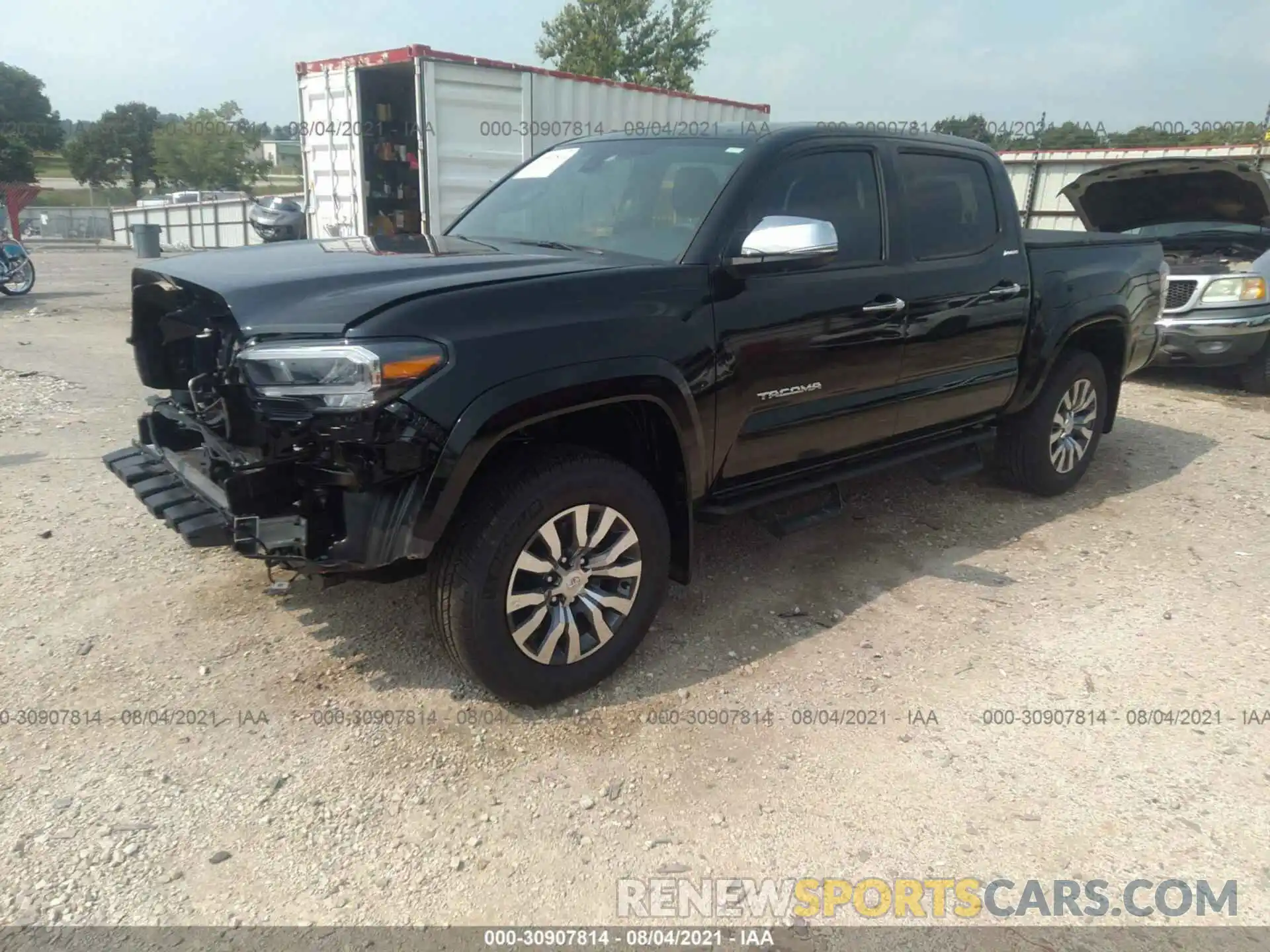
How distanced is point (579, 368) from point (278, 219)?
700 cm

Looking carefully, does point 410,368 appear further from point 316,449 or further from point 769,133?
point 769,133

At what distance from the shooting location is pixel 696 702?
3158 mm

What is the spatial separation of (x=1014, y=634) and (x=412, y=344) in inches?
106

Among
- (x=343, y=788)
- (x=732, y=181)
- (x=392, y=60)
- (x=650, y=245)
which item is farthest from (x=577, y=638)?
(x=392, y=60)

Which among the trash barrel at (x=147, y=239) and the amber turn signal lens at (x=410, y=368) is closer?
the amber turn signal lens at (x=410, y=368)

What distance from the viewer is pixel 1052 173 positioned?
15.8m

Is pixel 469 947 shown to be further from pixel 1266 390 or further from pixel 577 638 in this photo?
pixel 1266 390

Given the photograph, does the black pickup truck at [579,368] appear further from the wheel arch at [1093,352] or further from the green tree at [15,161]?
the green tree at [15,161]

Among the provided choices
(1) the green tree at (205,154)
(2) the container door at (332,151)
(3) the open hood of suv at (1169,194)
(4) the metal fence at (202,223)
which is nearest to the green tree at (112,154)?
(1) the green tree at (205,154)

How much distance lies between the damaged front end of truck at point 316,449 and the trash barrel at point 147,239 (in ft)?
64.7

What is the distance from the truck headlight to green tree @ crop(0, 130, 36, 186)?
4955 centimetres

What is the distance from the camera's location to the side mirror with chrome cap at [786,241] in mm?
3090

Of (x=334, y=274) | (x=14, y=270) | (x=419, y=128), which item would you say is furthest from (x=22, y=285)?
(x=334, y=274)

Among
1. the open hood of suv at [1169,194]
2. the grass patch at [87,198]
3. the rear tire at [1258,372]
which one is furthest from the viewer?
the grass patch at [87,198]
